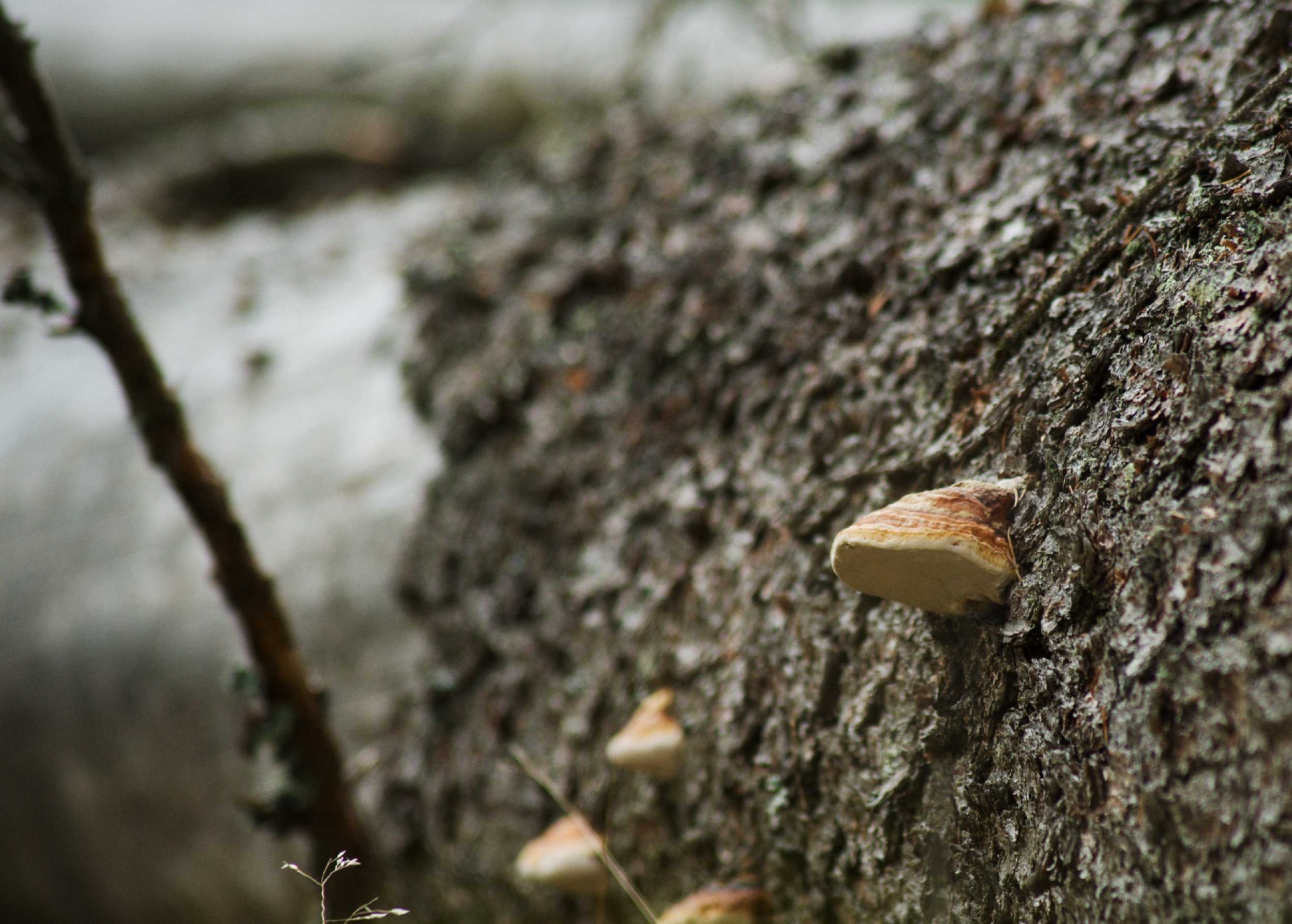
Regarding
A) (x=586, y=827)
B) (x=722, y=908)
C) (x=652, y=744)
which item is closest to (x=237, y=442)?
(x=586, y=827)

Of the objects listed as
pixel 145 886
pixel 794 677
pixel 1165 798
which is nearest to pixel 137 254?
pixel 145 886

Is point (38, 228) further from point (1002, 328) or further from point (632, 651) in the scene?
point (1002, 328)

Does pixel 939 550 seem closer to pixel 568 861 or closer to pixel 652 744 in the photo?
pixel 652 744

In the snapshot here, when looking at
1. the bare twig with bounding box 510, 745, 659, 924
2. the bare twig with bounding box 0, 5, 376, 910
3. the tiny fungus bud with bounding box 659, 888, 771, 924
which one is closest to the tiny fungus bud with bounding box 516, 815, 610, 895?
the bare twig with bounding box 510, 745, 659, 924

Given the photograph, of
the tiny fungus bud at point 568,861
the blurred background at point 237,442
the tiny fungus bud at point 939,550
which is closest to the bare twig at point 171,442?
the blurred background at point 237,442

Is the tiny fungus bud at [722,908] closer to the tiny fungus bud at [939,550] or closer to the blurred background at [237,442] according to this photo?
the tiny fungus bud at [939,550]
